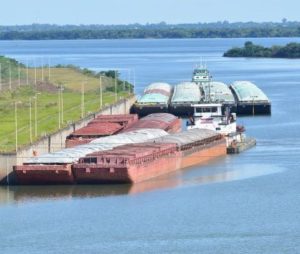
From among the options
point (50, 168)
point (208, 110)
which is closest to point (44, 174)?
point (50, 168)

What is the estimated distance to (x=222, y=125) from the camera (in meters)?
62.7

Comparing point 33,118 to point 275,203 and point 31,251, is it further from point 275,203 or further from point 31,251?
point 31,251

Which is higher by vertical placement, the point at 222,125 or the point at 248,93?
the point at 222,125

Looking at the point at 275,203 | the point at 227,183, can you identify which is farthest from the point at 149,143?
the point at 275,203

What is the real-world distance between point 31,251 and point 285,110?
149ft

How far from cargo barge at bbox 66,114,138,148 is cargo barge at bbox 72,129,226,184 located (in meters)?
3.14

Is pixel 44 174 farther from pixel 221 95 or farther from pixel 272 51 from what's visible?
pixel 272 51

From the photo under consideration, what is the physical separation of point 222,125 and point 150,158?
11884mm

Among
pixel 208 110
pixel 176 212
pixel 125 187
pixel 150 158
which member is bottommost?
pixel 125 187

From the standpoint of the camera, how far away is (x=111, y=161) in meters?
49.1

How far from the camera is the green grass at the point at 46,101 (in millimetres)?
59750

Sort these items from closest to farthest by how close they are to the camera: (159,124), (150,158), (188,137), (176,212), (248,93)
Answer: (176,212) < (150,158) < (188,137) < (159,124) < (248,93)

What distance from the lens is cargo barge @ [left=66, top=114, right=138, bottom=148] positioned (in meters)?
57.1

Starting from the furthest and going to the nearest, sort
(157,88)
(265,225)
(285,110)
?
(157,88) → (285,110) → (265,225)
